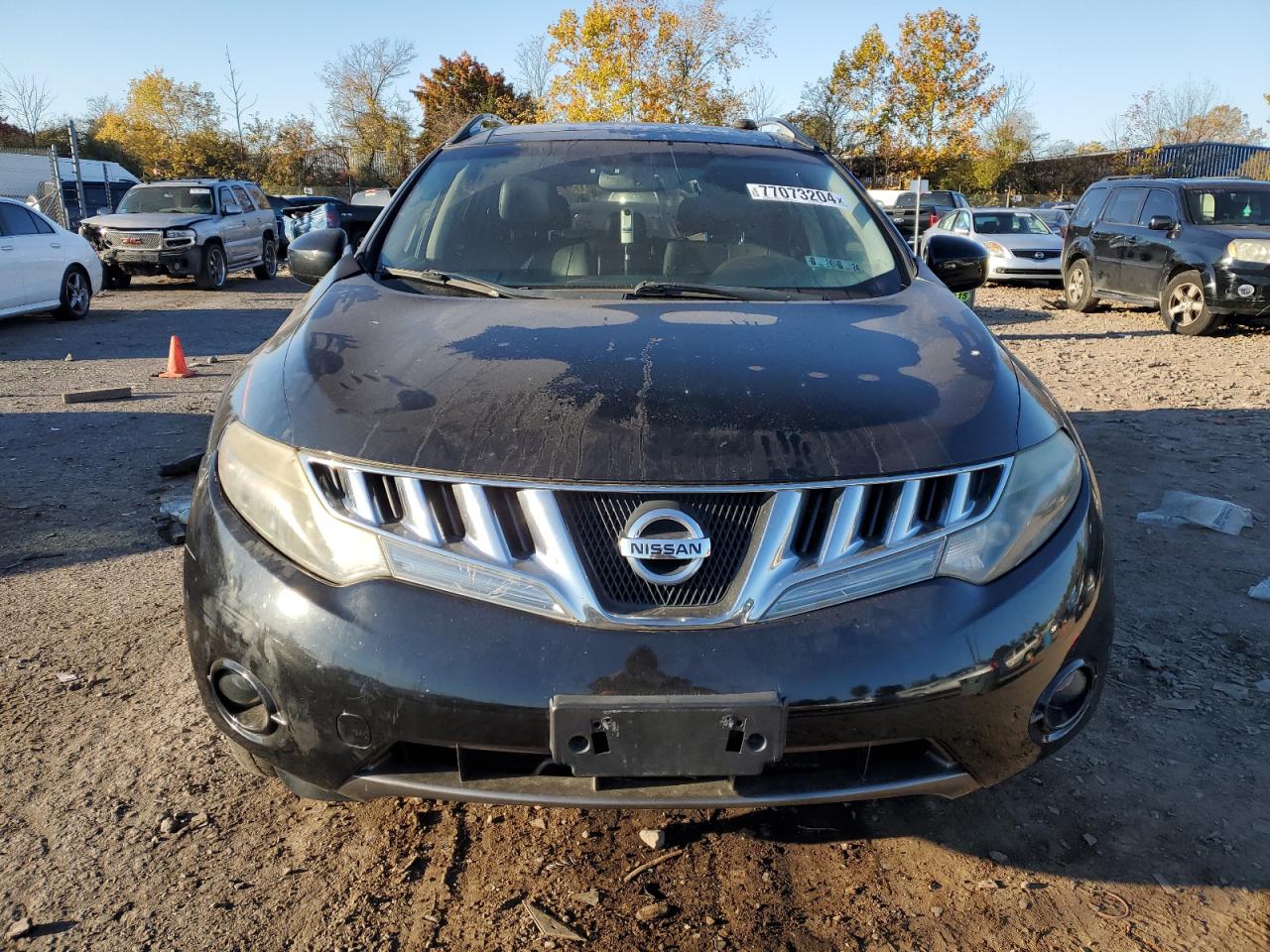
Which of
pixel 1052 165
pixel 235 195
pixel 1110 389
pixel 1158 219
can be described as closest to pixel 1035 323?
pixel 1158 219

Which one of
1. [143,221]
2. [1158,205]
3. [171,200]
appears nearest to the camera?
[1158,205]

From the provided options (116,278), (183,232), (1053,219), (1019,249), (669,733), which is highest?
(1053,219)

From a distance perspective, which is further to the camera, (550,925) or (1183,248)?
(1183,248)

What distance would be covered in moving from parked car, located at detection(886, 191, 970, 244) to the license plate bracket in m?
17.8

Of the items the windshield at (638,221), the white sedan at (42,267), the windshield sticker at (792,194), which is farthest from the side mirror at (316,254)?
the white sedan at (42,267)

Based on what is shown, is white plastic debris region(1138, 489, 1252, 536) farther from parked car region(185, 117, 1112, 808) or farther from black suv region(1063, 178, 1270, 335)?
black suv region(1063, 178, 1270, 335)

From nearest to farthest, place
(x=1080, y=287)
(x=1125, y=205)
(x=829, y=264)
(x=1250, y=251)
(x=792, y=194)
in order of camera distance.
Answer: (x=829, y=264) → (x=792, y=194) → (x=1250, y=251) → (x=1125, y=205) → (x=1080, y=287)

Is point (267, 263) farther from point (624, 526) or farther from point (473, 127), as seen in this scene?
point (624, 526)

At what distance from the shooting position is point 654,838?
97.5 inches

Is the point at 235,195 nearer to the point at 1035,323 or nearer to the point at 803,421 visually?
the point at 1035,323

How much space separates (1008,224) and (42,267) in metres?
15.9

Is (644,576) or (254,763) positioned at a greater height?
(644,576)

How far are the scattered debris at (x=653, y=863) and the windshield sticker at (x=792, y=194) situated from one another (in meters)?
2.13

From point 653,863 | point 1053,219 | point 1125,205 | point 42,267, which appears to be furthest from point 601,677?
point 1053,219
